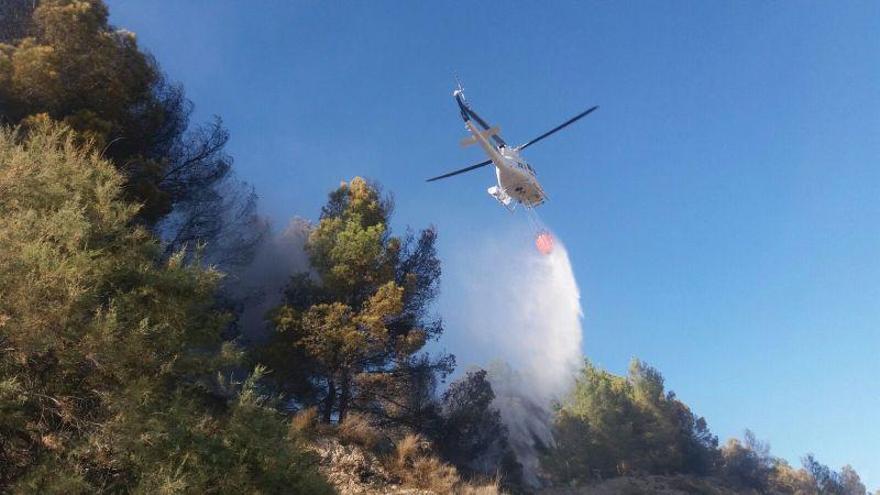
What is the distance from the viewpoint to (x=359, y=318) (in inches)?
742

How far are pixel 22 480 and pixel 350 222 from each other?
48.0ft

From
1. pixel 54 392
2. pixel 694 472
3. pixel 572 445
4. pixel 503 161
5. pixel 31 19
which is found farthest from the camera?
pixel 694 472

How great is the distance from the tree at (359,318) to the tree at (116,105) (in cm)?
437

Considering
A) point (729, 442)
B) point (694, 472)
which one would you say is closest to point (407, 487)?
point (694, 472)

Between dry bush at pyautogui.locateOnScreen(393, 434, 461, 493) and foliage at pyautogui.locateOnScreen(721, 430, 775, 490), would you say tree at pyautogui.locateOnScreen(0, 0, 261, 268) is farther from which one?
foliage at pyautogui.locateOnScreen(721, 430, 775, 490)

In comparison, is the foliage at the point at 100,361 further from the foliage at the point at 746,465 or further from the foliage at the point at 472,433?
the foliage at the point at 746,465

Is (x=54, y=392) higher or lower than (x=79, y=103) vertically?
lower

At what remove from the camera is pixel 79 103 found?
16078 mm

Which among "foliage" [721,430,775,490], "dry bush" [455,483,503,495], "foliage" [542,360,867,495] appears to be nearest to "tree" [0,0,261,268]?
"dry bush" [455,483,503,495]

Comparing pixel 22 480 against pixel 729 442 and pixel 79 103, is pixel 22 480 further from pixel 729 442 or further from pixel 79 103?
pixel 729 442

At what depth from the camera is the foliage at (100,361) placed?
25.2ft

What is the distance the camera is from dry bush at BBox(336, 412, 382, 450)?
17.1 m

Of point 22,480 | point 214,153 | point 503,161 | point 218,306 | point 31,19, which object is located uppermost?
point 503,161

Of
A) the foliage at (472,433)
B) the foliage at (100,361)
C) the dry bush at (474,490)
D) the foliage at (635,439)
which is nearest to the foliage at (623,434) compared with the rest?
the foliage at (635,439)
